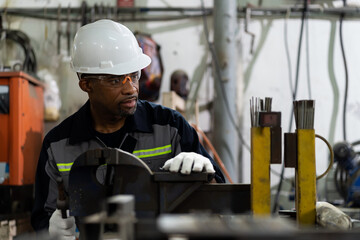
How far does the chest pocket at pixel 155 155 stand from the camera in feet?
5.49

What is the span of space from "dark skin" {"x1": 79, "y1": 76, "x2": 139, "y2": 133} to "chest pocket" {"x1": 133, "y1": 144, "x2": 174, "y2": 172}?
0.15 metres

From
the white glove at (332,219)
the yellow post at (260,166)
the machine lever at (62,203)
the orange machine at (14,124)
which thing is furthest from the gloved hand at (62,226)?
the orange machine at (14,124)

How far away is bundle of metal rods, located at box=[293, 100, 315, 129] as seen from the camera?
949 mm

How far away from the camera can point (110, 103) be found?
5.40 feet

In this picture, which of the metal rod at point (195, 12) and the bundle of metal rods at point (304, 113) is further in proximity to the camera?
the metal rod at point (195, 12)

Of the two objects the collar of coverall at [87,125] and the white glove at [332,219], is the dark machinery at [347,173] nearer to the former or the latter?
the collar of coverall at [87,125]

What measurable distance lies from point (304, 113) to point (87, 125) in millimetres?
995

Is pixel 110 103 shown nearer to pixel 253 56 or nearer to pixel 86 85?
pixel 86 85

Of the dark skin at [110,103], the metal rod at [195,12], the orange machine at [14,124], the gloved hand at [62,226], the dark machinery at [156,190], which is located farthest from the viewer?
the metal rod at [195,12]

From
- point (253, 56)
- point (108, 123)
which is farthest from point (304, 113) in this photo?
point (253, 56)

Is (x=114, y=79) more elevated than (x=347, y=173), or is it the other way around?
(x=114, y=79)

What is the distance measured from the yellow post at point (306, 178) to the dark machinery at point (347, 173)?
2.02m

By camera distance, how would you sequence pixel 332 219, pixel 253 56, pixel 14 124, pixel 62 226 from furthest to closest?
pixel 253 56
pixel 14 124
pixel 62 226
pixel 332 219

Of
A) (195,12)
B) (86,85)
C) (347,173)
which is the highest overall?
(195,12)
